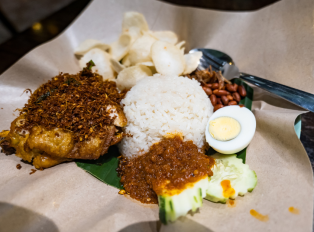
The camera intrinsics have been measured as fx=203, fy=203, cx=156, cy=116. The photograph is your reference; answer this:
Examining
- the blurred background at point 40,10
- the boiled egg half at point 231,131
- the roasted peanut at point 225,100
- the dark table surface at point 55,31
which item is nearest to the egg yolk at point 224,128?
the boiled egg half at point 231,131

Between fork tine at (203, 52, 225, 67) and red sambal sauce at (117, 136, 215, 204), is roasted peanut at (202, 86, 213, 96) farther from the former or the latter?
red sambal sauce at (117, 136, 215, 204)

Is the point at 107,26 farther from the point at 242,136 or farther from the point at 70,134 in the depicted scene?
the point at 242,136

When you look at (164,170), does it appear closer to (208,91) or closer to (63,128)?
(63,128)

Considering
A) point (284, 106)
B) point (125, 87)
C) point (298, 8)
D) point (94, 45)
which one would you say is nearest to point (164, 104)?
point (125, 87)

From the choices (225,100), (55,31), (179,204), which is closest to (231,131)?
(225,100)

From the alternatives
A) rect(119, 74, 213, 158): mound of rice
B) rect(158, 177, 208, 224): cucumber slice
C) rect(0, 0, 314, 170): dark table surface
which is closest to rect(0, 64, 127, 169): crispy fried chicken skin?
rect(119, 74, 213, 158): mound of rice
